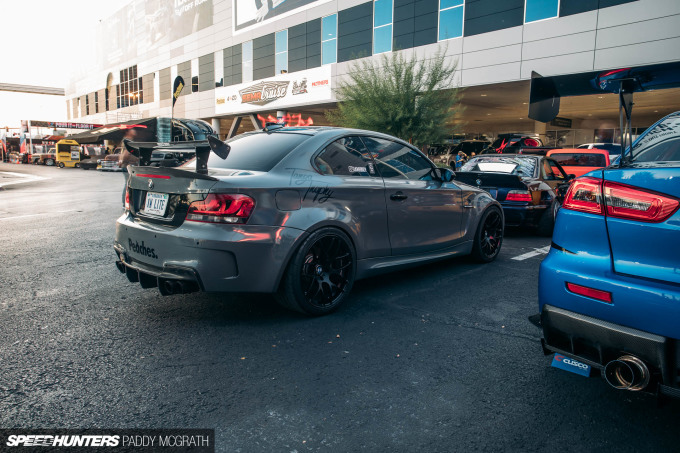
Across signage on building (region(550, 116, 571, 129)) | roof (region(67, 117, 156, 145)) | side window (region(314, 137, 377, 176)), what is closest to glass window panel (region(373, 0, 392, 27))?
signage on building (region(550, 116, 571, 129))

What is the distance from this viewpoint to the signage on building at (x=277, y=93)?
28.4 meters

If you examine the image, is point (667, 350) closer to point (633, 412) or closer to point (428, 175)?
point (633, 412)

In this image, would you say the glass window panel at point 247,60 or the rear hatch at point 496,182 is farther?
the glass window panel at point 247,60

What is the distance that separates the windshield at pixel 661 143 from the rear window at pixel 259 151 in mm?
2467

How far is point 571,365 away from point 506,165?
6.56 m

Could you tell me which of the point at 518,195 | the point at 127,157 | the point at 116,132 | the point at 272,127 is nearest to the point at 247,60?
the point at 116,132

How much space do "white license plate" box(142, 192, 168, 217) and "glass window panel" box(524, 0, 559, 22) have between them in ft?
67.3

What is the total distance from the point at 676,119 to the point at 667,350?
1770mm

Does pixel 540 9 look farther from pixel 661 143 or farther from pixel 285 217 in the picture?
pixel 285 217

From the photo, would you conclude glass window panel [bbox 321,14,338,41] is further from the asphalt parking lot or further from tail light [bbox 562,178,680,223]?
tail light [bbox 562,178,680,223]

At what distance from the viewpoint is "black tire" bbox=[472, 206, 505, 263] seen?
5.53 metres

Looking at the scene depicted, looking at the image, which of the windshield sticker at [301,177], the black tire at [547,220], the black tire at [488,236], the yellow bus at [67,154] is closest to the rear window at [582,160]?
the black tire at [547,220]

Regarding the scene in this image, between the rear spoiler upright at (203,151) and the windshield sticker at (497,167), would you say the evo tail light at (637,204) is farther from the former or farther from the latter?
the windshield sticker at (497,167)

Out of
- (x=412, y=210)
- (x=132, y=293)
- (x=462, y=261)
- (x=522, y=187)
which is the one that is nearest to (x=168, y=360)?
(x=132, y=293)
